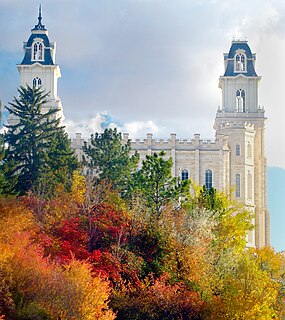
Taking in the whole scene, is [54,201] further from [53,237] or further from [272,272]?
[272,272]

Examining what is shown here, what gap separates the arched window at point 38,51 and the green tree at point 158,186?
37.1 m

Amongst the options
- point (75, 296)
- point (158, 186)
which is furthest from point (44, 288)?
point (158, 186)

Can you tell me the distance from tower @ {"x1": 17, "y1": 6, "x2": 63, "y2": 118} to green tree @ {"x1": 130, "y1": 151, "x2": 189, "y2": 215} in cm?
3485

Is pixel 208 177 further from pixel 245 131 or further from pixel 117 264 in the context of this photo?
pixel 117 264

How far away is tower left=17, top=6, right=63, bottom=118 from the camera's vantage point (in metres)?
82.6

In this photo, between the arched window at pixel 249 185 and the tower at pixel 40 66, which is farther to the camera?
the tower at pixel 40 66

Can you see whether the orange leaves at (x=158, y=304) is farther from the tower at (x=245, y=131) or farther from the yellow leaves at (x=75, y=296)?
the tower at (x=245, y=131)

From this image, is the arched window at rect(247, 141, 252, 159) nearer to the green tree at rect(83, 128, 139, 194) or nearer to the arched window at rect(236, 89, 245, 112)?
the arched window at rect(236, 89, 245, 112)

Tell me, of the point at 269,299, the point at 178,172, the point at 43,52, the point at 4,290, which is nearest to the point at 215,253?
the point at 269,299

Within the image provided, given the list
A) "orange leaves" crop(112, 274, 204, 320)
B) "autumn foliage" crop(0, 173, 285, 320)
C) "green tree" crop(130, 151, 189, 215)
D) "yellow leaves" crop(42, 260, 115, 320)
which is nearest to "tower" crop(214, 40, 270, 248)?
"green tree" crop(130, 151, 189, 215)

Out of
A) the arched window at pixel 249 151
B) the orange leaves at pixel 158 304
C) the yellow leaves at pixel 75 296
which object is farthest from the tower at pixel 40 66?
the yellow leaves at pixel 75 296

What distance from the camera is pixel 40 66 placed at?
272 feet

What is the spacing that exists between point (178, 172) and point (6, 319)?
4203 centimetres

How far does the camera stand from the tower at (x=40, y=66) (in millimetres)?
82562
